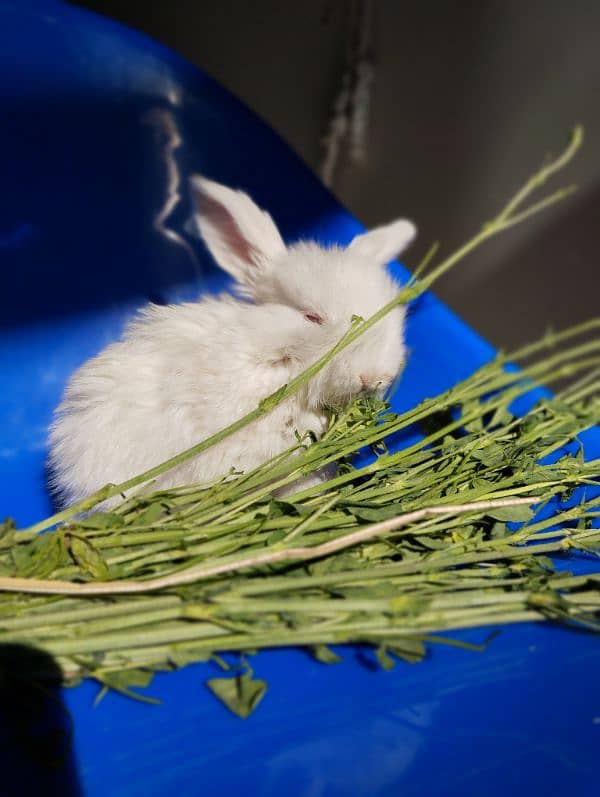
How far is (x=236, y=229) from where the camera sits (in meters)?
1.05

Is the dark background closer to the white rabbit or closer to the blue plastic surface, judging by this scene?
the blue plastic surface

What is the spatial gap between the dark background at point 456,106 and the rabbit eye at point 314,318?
1.16 metres

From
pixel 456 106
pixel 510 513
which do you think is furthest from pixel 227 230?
pixel 456 106

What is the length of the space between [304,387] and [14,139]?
0.86m

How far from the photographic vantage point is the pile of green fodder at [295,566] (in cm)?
67

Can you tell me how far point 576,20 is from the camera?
1.70 m

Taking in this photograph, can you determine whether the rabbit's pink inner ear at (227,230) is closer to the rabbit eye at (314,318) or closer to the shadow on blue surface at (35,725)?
the rabbit eye at (314,318)

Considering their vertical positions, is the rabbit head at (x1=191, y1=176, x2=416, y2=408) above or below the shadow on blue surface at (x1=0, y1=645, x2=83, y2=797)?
above

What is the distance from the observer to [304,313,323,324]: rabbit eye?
915mm

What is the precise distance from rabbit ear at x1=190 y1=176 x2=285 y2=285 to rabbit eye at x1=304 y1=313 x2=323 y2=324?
144mm

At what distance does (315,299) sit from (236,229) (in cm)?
21

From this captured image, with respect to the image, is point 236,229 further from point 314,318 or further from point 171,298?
point 171,298

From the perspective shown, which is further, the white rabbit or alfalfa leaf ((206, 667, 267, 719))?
the white rabbit

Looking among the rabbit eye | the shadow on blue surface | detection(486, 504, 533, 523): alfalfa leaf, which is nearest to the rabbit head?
the rabbit eye
